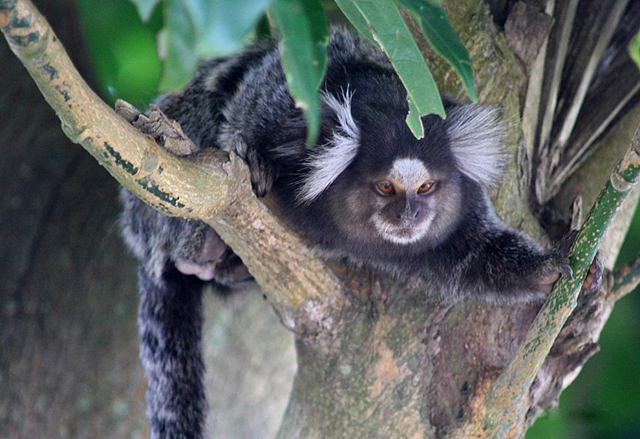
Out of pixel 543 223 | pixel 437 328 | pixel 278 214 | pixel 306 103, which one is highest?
pixel 306 103

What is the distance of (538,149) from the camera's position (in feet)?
8.09

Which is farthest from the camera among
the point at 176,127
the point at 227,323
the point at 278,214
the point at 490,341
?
the point at 227,323

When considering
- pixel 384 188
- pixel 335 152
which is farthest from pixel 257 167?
pixel 384 188

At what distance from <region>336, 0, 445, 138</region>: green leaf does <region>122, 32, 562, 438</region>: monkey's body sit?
86 centimetres

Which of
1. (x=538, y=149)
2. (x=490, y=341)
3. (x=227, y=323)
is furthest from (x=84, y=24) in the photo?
(x=490, y=341)

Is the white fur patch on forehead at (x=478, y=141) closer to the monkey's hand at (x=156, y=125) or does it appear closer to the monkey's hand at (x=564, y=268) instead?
the monkey's hand at (x=564, y=268)

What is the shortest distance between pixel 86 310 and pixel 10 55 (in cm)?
122

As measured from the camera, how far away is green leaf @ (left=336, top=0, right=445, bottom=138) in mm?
1312

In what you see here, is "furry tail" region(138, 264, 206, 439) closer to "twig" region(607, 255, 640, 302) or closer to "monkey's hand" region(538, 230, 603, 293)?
"monkey's hand" region(538, 230, 603, 293)

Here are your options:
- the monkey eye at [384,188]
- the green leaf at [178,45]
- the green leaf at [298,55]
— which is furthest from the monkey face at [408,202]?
the green leaf at [178,45]

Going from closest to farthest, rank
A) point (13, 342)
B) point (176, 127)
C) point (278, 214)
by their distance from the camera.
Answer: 1. point (176, 127)
2. point (278, 214)
3. point (13, 342)

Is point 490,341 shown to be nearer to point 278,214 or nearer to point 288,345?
point 278,214

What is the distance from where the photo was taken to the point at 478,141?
239 cm

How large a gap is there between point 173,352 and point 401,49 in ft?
5.49
